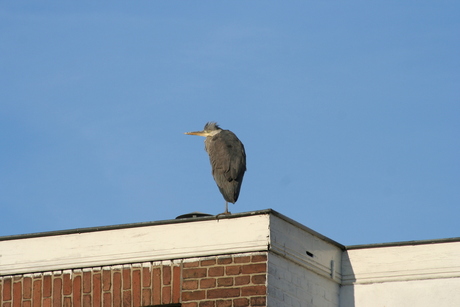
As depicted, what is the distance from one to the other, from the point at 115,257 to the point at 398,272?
2.82m

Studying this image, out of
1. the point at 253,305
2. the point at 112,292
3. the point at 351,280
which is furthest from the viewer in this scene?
the point at 351,280

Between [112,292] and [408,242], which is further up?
[408,242]

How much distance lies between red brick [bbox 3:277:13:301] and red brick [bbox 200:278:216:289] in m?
1.99

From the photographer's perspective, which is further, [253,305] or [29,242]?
[29,242]

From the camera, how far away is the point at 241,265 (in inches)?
337

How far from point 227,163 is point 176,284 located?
9.63 ft

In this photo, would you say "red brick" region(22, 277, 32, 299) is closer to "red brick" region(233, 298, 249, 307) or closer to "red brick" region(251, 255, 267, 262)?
"red brick" region(233, 298, 249, 307)

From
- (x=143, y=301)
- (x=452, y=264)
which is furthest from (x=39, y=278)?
(x=452, y=264)

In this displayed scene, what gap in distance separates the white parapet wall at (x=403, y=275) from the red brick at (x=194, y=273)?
1.70 m

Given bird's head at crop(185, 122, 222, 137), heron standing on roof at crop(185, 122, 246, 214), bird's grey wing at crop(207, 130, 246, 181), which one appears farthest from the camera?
bird's head at crop(185, 122, 222, 137)

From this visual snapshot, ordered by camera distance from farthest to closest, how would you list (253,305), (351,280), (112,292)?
(351,280) → (112,292) → (253,305)

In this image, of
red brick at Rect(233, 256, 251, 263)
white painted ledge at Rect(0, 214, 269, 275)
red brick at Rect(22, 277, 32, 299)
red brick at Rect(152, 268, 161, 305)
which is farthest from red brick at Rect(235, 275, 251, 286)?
red brick at Rect(22, 277, 32, 299)

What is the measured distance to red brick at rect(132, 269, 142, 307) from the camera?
8.70 meters

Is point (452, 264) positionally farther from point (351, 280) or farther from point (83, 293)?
point (83, 293)
